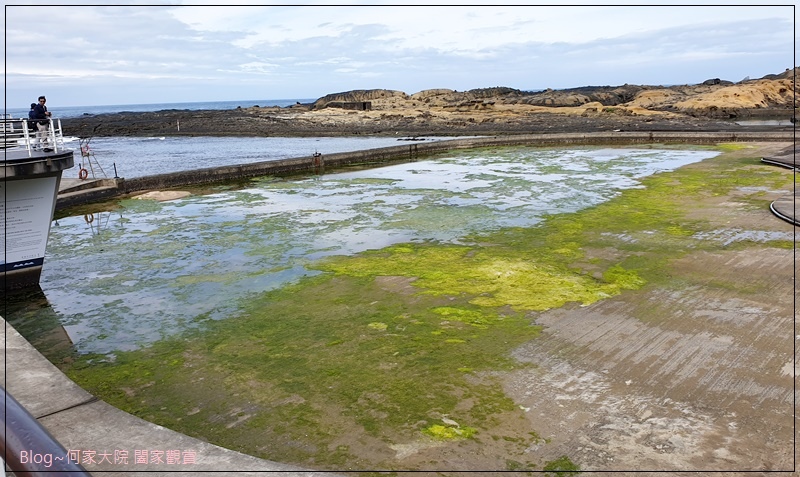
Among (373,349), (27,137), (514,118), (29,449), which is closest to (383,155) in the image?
(27,137)

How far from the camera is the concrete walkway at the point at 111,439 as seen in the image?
3.32m

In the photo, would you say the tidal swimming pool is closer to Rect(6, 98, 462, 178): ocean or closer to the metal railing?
the metal railing

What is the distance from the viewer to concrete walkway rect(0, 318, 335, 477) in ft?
10.9

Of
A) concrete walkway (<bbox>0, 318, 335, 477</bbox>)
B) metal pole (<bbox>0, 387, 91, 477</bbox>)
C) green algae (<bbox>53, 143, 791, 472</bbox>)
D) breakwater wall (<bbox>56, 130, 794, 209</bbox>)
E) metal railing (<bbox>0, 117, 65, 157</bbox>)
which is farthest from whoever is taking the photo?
breakwater wall (<bbox>56, 130, 794, 209</bbox>)

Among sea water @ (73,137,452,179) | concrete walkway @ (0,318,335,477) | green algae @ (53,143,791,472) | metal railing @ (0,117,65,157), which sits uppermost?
metal railing @ (0,117,65,157)

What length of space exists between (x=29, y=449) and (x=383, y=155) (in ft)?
74.1

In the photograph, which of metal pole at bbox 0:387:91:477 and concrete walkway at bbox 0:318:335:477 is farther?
concrete walkway at bbox 0:318:335:477

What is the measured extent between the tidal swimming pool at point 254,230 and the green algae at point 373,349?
2.06 feet

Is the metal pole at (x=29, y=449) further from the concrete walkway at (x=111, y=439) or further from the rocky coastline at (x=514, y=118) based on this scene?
the rocky coastline at (x=514, y=118)

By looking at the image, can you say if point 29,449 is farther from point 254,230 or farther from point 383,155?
point 383,155

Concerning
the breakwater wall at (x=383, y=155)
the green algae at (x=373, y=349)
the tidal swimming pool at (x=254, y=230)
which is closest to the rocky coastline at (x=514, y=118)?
the breakwater wall at (x=383, y=155)

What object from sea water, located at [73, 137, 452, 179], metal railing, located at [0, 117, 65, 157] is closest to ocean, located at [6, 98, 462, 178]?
sea water, located at [73, 137, 452, 179]

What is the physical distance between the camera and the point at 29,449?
1.26 meters

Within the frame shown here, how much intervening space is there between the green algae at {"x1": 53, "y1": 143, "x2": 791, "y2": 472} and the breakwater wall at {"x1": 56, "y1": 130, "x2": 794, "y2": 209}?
1009 centimetres
